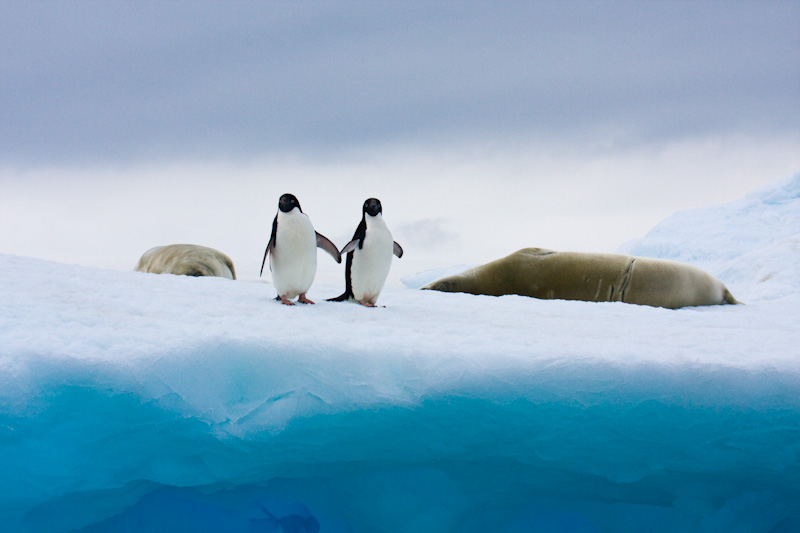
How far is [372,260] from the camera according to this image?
11.6 ft

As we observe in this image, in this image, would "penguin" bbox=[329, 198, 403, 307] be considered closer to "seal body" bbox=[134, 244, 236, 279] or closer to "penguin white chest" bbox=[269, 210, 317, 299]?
"penguin white chest" bbox=[269, 210, 317, 299]

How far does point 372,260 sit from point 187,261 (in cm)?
429

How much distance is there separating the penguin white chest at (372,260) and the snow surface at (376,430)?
112 centimetres

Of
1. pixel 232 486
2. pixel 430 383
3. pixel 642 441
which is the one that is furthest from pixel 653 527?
pixel 232 486

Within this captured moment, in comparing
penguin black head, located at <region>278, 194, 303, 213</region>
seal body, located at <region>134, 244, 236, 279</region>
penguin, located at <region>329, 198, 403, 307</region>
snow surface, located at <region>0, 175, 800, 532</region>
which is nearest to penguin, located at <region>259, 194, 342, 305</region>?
penguin black head, located at <region>278, 194, 303, 213</region>

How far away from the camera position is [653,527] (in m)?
2.02

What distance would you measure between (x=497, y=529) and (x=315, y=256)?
189cm

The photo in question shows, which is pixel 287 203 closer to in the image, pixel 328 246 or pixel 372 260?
pixel 328 246

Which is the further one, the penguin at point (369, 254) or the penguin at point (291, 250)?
the penguin at point (369, 254)

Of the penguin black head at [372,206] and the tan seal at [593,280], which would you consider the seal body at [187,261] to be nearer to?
the tan seal at [593,280]

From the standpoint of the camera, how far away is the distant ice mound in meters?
8.10

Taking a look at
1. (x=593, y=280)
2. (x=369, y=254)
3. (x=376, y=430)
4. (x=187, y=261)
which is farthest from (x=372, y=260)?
(x=187, y=261)

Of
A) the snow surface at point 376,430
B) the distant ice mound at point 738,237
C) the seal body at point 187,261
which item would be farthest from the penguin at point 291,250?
the distant ice mound at point 738,237

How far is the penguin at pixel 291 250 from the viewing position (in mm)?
3338
